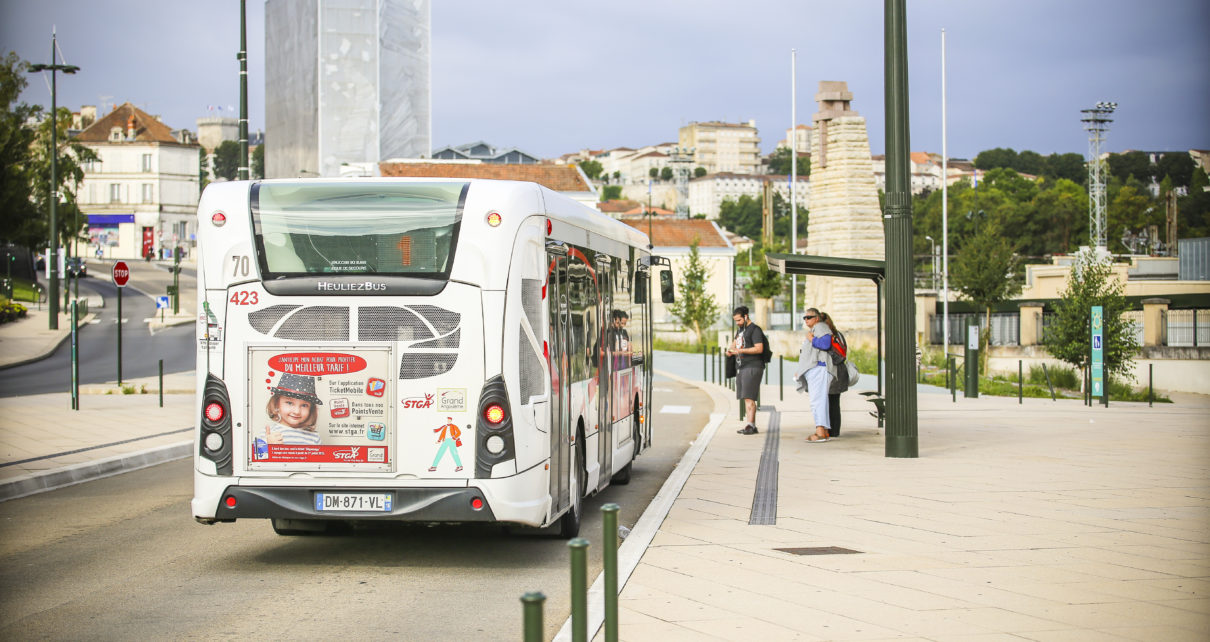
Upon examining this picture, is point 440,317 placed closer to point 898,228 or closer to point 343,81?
point 898,228

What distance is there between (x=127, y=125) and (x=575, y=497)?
123107 mm

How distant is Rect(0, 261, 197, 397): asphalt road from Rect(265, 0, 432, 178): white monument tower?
36.6 feet

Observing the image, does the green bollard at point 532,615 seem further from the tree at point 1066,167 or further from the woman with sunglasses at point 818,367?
the tree at point 1066,167

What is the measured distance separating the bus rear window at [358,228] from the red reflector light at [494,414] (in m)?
0.96

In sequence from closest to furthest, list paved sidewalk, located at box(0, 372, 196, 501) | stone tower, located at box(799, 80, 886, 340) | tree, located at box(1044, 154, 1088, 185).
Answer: paved sidewalk, located at box(0, 372, 196, 501), stone tower, located at box(799, 80, 886, 340), tree, located at box(1044, 154, 1088, 185)

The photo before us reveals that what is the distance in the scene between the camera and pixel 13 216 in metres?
46.2

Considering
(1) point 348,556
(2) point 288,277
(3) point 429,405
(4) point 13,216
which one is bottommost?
(1) point 348,556

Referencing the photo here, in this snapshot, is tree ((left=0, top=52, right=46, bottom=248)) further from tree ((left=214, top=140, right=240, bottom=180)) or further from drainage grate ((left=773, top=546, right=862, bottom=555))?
tree ((left=214, top=140, right=240, bottom=180))

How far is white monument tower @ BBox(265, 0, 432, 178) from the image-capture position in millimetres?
62500

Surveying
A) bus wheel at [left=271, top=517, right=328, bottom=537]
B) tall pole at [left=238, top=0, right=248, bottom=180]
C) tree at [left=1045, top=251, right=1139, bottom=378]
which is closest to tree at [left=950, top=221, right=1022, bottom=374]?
tree at [left=1045, top=251, right=1139, bottom=378]

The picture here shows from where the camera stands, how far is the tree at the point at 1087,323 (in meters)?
28.5

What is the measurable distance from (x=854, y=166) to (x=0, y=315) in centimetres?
3485

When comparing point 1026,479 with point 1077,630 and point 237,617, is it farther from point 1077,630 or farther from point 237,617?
point 237,617

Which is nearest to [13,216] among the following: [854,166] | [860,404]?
[854,166]
